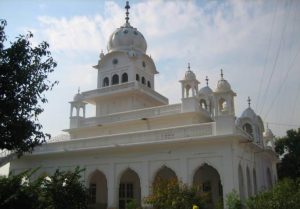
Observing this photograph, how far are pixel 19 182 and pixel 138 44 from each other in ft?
63.9

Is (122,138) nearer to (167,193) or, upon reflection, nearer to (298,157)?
(167,193)

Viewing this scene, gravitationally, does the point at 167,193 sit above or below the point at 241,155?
below

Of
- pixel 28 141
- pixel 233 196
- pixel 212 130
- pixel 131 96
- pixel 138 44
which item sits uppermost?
pixel 138 44

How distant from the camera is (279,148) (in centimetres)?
3153

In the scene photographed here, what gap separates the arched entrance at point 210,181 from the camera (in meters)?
21.1

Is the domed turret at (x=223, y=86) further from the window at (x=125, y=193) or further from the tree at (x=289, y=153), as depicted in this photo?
the tree at (x=289, y=153)

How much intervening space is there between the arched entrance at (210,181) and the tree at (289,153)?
12.0 metres

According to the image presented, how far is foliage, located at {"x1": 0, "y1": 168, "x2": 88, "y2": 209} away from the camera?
41.7 feet

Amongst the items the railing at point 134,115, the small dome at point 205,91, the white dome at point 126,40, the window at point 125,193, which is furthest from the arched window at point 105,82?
the window at point 125,193

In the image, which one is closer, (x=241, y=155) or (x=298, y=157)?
(x=241, y=155)

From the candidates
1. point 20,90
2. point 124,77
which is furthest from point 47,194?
point 124,77

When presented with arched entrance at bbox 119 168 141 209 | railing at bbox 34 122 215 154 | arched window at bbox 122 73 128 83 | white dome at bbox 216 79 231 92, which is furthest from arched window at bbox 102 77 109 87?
white dome at bbox 216 79 231 92

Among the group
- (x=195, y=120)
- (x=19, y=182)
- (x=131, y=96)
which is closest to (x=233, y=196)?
(x=195, y=120)

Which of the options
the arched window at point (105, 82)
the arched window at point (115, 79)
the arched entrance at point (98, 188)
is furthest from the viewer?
the arched window at point (105, 82)
